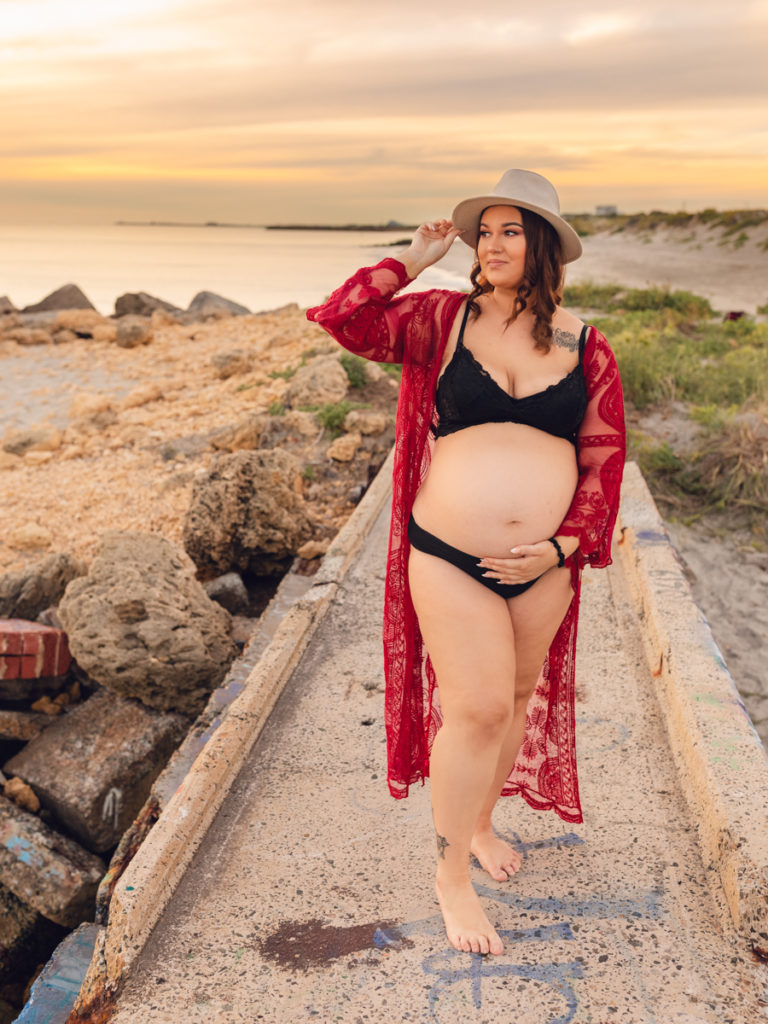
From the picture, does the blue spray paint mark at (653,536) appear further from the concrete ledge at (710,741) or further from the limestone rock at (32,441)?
the limestone rock at (32,441)

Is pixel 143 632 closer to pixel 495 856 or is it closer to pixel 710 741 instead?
pixel 495 856

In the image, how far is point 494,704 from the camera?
85.9 inches

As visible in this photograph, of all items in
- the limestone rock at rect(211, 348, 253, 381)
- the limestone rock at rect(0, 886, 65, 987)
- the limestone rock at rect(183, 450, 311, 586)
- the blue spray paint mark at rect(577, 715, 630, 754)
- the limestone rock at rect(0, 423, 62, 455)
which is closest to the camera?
the blue spray paint mark at rect(577, 715, 630, 754)

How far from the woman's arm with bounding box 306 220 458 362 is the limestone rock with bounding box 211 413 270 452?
5.91 metres

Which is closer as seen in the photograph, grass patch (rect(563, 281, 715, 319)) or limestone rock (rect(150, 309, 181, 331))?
grass patch (rect(563, 281, 715, 319))

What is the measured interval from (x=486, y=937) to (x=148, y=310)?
62.3 feet

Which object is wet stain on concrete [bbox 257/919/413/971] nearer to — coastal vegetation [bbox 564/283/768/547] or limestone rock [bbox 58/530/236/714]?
limestone rock [bbox 58/530/236/714]

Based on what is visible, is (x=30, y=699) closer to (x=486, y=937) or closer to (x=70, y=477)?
(x=486, y=937)

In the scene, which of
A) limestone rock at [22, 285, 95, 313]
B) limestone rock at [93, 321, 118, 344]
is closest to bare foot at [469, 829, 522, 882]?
limestone rock at [93, 321, 118, 344]

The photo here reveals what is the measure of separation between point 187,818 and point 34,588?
3.10m

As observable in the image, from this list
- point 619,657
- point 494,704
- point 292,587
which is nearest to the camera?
point 494,704

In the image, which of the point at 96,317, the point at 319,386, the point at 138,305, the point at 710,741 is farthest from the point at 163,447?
the point at 138,305

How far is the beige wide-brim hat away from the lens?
7.03 feet

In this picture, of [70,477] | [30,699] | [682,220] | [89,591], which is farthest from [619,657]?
[682,220]
